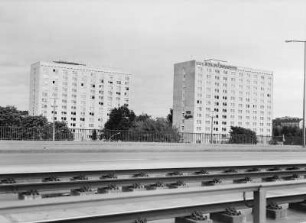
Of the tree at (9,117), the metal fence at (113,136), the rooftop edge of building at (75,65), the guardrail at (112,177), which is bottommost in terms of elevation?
the guardrail at (112,177)

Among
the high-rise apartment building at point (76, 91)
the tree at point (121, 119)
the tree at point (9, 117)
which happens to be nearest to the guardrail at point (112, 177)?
the tree at point (9, 117)

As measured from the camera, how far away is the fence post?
5480 millimetres

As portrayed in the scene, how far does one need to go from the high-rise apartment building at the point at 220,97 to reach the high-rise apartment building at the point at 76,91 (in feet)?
75.1

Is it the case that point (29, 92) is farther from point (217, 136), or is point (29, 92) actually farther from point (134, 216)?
point (134, 216)

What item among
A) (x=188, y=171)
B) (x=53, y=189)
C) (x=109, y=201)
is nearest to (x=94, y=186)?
(x=53, y=189)

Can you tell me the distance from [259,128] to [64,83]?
72.4 m

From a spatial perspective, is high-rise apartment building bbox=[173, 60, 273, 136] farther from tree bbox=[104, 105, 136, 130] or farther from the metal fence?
the metal fence

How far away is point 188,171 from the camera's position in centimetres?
1361

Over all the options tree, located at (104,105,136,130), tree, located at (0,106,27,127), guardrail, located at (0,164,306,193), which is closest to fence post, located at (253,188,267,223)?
guardrail, located at (0,164,306,193)

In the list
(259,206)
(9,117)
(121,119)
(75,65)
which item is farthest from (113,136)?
(75,65)

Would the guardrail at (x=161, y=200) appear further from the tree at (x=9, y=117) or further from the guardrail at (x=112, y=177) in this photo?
the tree at (x=9, y=117)

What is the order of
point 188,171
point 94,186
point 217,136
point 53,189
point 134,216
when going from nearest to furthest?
point 134,216 → point 53,189 → point 94,186 → point 188,171 → point 217,136

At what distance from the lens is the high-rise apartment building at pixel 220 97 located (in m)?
161

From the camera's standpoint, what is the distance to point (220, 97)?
552ft
